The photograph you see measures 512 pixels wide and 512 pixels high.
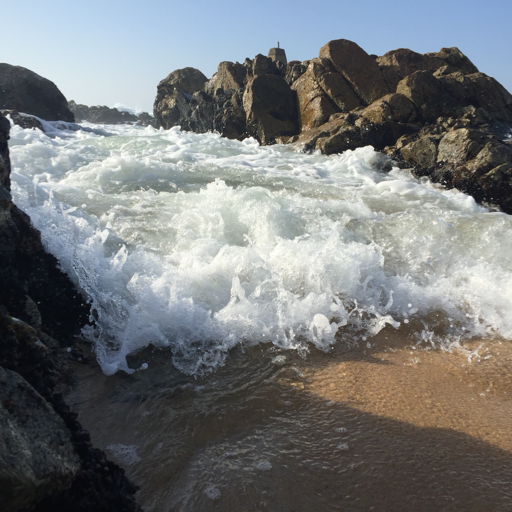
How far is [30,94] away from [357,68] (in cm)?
1498

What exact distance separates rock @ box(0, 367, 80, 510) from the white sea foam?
1445 millimetres

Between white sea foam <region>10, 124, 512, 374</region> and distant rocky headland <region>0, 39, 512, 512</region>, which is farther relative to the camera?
white sea foam <region>10, 124, 512, 374</region>

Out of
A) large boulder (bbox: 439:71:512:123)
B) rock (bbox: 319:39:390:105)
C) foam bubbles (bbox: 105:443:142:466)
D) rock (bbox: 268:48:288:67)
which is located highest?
rock (bbox: 268:48:288:67)

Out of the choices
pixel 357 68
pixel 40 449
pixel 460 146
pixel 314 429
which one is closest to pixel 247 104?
pixel 357 68

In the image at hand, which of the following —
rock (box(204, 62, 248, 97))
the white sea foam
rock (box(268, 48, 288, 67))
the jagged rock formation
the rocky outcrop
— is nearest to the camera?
the white sea foam

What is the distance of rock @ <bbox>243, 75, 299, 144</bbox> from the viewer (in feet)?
47.9

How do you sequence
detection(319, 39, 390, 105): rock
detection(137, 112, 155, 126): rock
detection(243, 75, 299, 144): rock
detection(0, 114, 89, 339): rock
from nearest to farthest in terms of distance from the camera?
1. detection(0, 114, 89, 339): rock
2. detection(319, 39, 390, 105): rock
3. detection(243, 75, 299, 144): rock
4. detection(137, 112, 155, 126): rock

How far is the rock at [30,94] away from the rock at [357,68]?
1311cm

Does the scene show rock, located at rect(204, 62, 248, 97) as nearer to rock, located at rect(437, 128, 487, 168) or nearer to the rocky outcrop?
the rocky outcrop

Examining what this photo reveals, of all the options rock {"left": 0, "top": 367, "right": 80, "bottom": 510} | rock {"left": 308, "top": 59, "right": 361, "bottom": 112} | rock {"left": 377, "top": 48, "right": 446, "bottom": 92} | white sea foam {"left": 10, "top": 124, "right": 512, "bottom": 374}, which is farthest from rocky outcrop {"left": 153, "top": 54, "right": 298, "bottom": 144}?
rock {"left": 0, "top": 367, "right": 80, "bottom": 510}

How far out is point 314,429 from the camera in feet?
7.84

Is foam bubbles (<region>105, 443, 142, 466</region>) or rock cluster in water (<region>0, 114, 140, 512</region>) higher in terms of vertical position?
rock cluster in water (<region>0, 114, 140, 512</region>)

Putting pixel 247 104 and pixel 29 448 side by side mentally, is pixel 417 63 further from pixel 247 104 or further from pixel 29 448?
pixel 29 448

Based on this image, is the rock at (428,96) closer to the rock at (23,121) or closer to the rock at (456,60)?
the rock at (456,60)
